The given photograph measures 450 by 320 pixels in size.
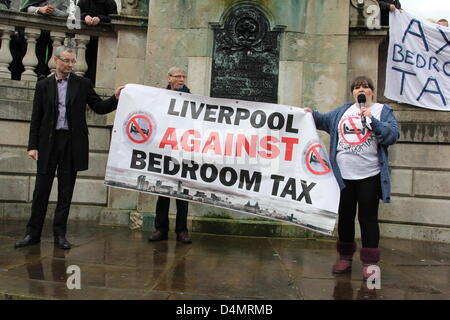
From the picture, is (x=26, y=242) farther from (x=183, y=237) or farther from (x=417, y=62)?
(x=417, y=62)

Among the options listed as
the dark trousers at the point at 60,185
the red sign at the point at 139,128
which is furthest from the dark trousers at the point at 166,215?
the dark trousers at the point at 60,185

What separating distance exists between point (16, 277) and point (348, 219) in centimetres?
310

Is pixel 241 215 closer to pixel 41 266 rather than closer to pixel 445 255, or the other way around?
pixel 445 255

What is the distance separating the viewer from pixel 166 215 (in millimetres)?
6242

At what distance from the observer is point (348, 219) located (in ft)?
15.8

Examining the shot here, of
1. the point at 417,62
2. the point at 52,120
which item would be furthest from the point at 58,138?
the point at 417,62

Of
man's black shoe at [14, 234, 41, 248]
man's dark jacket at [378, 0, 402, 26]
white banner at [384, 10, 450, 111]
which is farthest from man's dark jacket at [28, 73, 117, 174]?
man's dark jacket at [378, 0, 402, 26]

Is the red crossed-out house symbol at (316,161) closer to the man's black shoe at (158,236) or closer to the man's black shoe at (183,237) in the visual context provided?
the man's black shoe at (183,237)

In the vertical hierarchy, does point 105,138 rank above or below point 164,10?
below

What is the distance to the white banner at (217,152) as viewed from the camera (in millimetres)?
5359

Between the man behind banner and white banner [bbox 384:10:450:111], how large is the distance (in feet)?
11.8

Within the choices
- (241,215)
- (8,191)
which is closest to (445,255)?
(241,215)

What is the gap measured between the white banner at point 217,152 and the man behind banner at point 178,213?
7.6 inches

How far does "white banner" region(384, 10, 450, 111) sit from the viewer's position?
25.2 feet
